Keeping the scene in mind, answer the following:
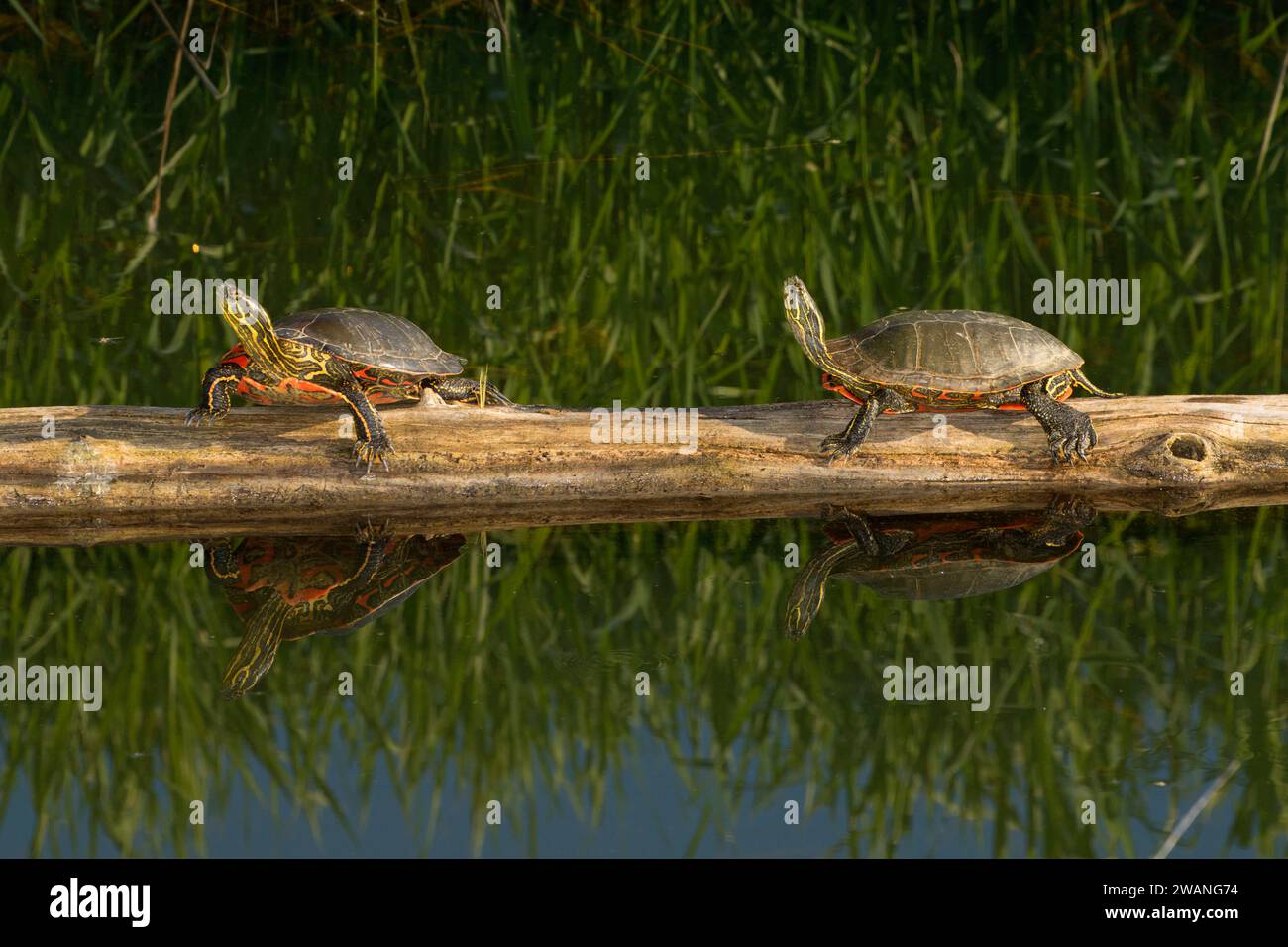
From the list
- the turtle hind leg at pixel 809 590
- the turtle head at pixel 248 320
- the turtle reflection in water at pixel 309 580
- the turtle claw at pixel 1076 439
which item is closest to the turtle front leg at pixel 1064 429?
the turtle claw at pixel 1076 439

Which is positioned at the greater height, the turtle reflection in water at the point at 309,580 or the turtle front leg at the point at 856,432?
the turtle front leg at the point at 856,432

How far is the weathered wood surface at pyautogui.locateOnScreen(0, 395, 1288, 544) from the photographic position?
602cm

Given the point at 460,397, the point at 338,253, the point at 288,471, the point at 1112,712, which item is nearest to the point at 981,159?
the point at 338,253

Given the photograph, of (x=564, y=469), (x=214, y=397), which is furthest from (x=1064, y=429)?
(x=214, y=397)

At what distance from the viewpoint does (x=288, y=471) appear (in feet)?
20.0

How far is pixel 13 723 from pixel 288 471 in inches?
71.5

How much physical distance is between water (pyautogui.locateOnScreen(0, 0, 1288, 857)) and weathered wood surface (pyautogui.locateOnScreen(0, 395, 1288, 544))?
19 cm

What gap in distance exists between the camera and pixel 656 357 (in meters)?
7.91

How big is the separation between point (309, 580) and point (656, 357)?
2829 mm

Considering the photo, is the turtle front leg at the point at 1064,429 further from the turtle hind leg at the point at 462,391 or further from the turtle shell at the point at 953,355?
the turtle hind leg at the point at 462,391

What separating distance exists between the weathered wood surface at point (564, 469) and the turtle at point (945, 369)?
8cm

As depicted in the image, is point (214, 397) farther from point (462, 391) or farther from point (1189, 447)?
→ point (1189, 447)

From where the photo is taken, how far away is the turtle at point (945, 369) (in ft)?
20.6

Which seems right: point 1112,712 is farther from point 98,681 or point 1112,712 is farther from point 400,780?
point 98,681
